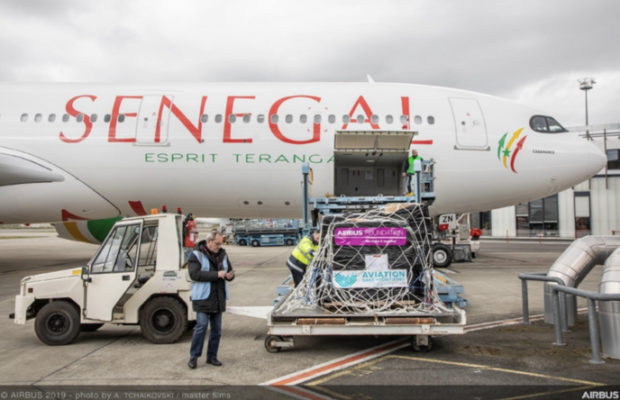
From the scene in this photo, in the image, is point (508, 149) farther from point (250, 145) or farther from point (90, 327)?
point (90, 327)

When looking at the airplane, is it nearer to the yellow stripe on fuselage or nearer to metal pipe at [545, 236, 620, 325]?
the yellow stripe on fuselage

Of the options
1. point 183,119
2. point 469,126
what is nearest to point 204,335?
point 183,119

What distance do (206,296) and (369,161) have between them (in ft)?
22.4

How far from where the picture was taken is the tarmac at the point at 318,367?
471cm

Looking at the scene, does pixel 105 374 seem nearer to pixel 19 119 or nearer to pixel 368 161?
pixel 368 161

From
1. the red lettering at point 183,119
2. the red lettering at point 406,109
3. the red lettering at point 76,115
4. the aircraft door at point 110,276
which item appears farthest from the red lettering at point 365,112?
the aircraft door at point 110,276

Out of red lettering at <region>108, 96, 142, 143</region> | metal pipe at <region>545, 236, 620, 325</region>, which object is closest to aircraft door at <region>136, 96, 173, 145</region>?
red lettering at <region>108, 96, 142, 143</region>

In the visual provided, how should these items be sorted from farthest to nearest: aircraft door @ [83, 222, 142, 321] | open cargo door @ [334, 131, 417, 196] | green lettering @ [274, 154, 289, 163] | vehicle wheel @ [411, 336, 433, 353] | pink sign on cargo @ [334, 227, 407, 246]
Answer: green lettering @ [274, 154, 289, 163] < open cargo door @ [334, 131, 417, 196] < aircraft door @ [83, 222, 142, 321] < pink sign on cargo @ [334, 227, 407, 246] < vehicle wheel @ [411, 336, 433, 353]

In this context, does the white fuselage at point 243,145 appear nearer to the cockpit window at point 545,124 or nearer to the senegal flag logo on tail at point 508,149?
the senegal flag logo on tail at point 508,149

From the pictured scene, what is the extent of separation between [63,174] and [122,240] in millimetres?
7250

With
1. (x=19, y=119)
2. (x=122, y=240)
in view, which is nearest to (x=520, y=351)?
(x=122, y=240)

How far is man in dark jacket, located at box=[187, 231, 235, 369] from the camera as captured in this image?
18.2 feet

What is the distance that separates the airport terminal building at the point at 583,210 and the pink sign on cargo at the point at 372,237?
31381 mm

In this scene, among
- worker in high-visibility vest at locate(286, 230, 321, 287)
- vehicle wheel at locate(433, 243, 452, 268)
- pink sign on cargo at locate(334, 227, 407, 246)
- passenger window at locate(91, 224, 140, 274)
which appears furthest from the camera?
vehicle wheel at locate(433, 243, 452, 268)
